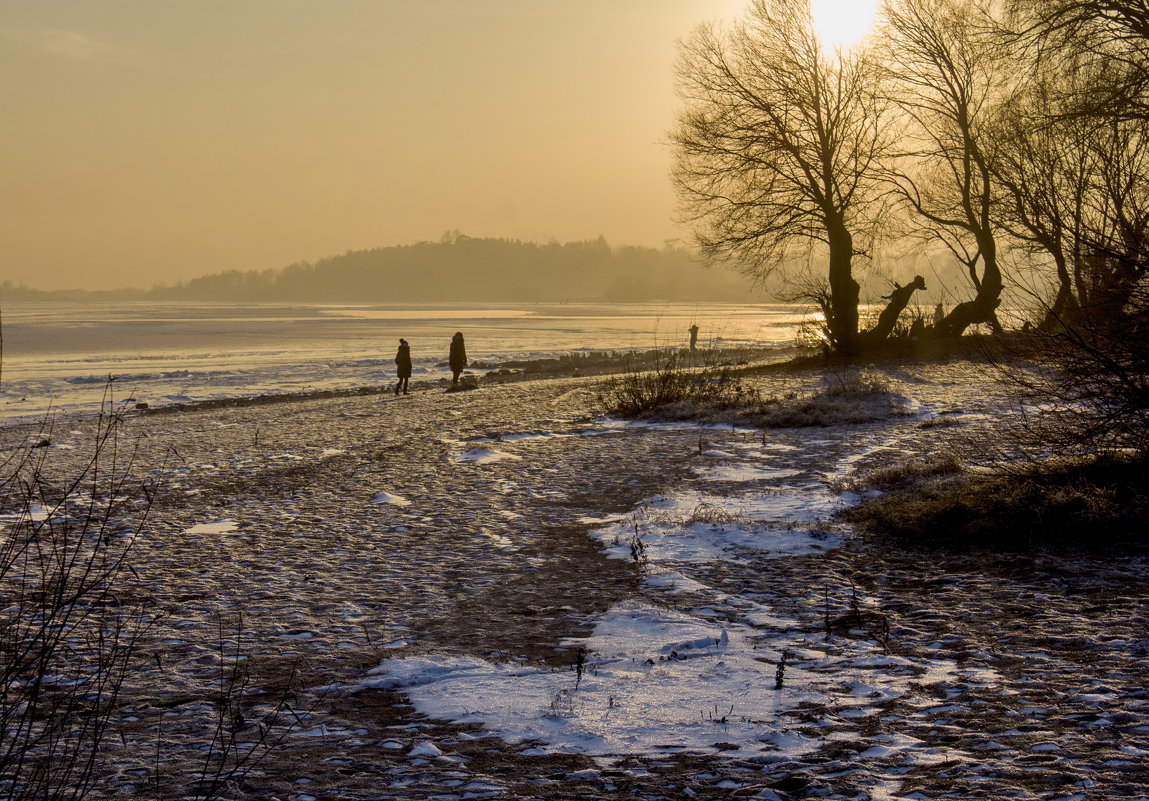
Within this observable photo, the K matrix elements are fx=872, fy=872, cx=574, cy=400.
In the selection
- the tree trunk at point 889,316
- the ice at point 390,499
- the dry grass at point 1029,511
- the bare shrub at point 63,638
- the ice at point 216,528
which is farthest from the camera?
the tree trunk at point 889,316

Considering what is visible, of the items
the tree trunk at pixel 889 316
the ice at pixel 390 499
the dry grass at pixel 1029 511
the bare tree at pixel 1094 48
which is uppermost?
the bare tree at pixel 1094 48

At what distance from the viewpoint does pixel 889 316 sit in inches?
1108

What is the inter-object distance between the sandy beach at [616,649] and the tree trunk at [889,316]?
17462 mm

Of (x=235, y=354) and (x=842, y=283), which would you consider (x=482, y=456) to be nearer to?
(x=842, y=283)

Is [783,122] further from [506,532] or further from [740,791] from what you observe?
[740,791]

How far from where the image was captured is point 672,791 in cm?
402

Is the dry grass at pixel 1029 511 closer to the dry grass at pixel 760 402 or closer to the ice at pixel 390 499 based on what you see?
the ice at pixel 390 499

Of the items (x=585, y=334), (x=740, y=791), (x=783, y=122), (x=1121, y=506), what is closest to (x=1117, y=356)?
(x=1121, y=506)

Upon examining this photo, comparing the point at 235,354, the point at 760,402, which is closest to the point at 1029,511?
the point at 760,402

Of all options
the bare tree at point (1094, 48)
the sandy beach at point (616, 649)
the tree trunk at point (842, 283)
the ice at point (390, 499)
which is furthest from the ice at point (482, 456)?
the tree trunk at point (842, 283)

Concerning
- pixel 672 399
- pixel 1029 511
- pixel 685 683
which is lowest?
pixel 685 683

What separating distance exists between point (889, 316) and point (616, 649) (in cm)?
2471

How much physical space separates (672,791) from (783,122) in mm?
25733

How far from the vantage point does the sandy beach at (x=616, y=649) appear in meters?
4.20
